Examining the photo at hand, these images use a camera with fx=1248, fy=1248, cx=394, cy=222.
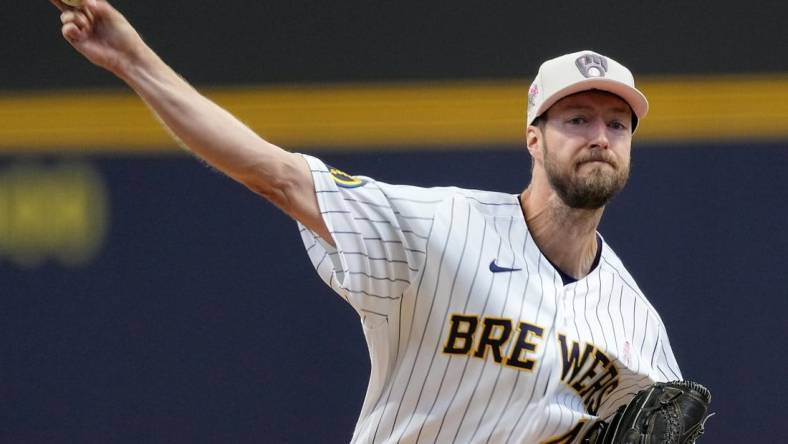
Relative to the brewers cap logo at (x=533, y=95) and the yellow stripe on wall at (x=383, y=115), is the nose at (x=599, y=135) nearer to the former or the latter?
the brewers cap logo at (x=533, y=95)

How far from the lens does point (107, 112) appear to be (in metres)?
4.37

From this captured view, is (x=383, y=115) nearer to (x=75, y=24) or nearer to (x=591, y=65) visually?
(x=591, y=65)

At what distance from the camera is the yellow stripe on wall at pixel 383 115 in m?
4.26

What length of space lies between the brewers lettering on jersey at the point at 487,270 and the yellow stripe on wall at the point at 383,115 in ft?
5.71

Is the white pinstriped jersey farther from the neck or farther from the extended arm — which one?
the extended arm

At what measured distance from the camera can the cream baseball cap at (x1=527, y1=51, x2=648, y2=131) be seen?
7.95 ft

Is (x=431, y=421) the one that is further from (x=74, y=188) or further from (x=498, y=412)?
(x=74, y=188)

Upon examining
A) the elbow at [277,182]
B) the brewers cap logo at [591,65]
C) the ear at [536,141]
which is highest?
the brewers cap logo at [591,65]

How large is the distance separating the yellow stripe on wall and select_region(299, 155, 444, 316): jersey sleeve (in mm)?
2100

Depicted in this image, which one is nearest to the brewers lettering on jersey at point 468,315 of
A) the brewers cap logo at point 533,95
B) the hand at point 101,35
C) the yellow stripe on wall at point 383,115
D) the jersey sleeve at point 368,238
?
the jersey sleeve at point 368,238

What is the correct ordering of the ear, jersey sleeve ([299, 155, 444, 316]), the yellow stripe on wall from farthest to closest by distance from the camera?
1. the yellow stripe on wall
2. the ear
3. jersey sleeve ([299, 155, 444, 316])

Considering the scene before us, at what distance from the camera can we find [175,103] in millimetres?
1852

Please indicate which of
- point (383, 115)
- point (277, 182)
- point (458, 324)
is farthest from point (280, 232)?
point (277, 182)

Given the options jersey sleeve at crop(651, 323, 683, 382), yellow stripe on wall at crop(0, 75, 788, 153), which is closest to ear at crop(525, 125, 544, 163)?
jersey sleeve at crop(651, 323, 683, 382)
